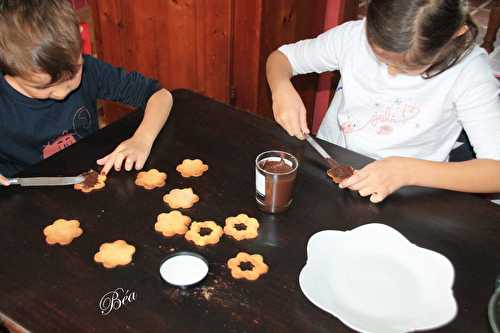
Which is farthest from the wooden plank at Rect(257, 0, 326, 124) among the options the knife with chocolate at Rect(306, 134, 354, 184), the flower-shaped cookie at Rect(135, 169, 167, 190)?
the flower-shaped cookie at Rect(135, 169, 167, 190)

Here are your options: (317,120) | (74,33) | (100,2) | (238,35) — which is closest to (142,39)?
(100,2)

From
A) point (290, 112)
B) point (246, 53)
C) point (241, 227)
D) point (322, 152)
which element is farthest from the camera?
point (246, 53)

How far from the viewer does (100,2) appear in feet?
7.48

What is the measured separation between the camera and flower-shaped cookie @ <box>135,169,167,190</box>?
1.02 meters

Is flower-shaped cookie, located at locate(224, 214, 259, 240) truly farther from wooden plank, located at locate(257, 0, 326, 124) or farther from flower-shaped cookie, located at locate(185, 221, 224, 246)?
wooden plank, located at locate(257, 0, 326, 124)

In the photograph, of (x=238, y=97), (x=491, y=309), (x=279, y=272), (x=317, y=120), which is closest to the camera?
(x=491, y=309)

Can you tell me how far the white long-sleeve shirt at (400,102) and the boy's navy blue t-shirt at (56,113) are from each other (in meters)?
Answer: 0.51

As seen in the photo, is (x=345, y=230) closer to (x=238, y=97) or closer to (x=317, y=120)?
(x=238, y=97)

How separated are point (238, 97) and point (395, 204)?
130 cm

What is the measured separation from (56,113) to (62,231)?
577mm

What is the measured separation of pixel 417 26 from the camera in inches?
36.9

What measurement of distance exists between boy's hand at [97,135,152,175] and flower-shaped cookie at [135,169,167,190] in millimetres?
44

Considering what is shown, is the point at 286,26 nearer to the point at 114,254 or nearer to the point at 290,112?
the point at 290,112

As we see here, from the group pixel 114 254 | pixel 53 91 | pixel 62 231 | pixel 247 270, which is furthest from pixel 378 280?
pixel 53 91
